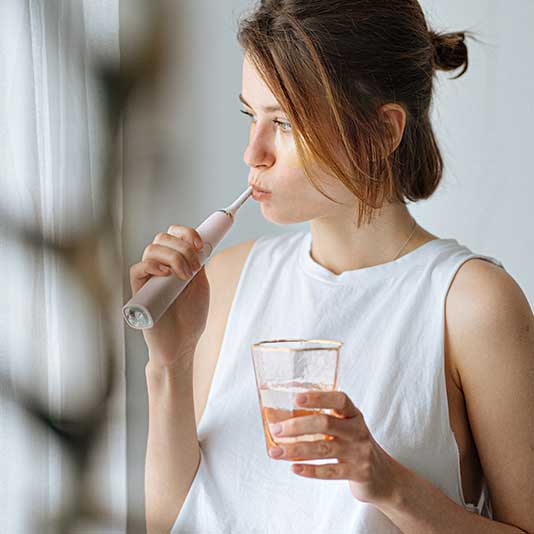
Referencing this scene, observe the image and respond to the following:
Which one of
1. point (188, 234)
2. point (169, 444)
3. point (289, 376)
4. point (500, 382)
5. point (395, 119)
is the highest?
A: point (395, 119)

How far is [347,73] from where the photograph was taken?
3.12 feet

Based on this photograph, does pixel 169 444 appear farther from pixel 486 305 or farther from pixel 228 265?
pixel 486 305

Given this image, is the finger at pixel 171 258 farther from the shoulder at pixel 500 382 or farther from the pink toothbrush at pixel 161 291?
the shoulder at pixel 500 382

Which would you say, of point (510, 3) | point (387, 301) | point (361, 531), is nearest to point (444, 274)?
point (387, 301)

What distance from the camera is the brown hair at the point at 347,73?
915 mm

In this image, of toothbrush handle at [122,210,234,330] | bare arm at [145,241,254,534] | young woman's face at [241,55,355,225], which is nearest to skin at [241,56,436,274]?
young woman's face at [241,55,355,225]

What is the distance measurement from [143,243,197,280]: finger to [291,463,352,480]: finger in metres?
0.21

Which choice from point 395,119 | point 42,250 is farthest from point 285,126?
point 42,250

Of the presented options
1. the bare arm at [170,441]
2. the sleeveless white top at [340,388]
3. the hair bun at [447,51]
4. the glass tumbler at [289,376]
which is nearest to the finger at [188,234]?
the glass tumbler at [289,376]

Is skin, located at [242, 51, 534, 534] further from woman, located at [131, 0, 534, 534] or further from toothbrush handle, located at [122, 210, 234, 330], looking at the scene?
toothbrush handle, located at [122, 210, 234, 330]

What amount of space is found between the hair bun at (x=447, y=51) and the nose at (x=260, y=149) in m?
0.31

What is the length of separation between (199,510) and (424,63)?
25.9 inches

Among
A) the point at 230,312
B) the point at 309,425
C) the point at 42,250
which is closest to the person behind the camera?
the point at 42,250

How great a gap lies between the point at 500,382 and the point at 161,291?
0.48 m
